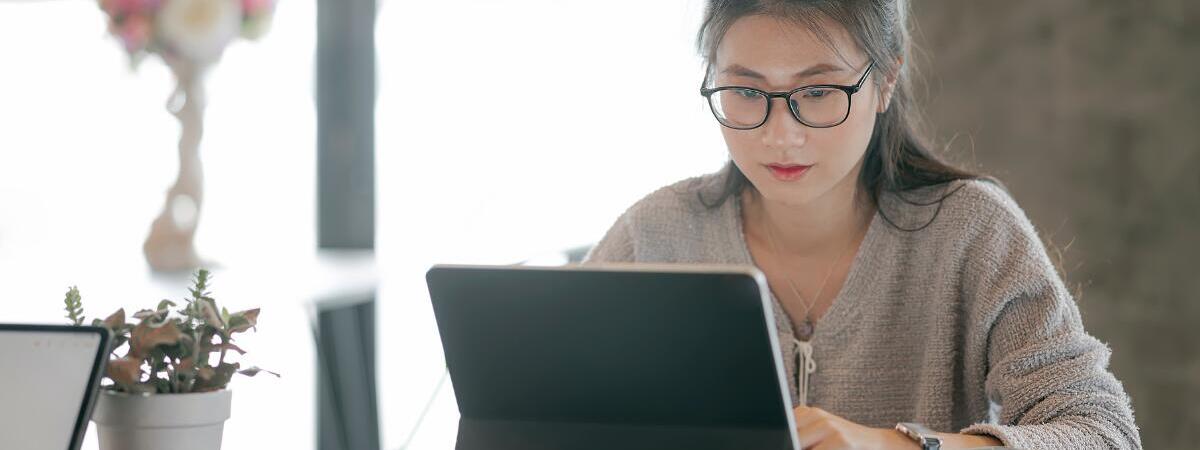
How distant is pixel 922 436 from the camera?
1.28m

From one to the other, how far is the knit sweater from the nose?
25 cm

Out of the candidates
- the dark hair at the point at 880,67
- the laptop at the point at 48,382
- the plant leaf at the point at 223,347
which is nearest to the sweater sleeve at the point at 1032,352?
the dark hair at the point at 880,67

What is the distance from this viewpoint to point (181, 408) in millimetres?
1104

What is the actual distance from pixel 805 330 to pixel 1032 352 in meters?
0.34

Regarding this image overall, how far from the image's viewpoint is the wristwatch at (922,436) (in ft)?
4.14

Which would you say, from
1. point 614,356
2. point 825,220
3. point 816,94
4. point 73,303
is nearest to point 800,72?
point 816,94

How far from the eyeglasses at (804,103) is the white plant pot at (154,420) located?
0.77m

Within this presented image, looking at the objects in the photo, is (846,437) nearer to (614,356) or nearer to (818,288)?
(614,356)

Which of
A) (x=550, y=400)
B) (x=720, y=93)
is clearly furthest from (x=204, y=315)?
(x=720, y=93)

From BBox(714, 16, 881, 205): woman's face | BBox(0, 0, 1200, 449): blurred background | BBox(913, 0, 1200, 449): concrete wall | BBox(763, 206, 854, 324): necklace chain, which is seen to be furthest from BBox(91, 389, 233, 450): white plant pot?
BBox(913, 0, 1200, 449): concrete wall

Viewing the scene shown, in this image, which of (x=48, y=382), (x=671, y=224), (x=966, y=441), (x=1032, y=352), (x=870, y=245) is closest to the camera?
(x=48, y=382)

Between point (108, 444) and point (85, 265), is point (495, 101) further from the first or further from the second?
point (108, 444)

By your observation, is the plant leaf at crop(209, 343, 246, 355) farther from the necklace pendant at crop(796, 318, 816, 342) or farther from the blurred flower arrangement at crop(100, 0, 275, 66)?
the necklace pendant at crop(796, 318, 816, 342)

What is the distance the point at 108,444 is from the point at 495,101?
1.92 m
